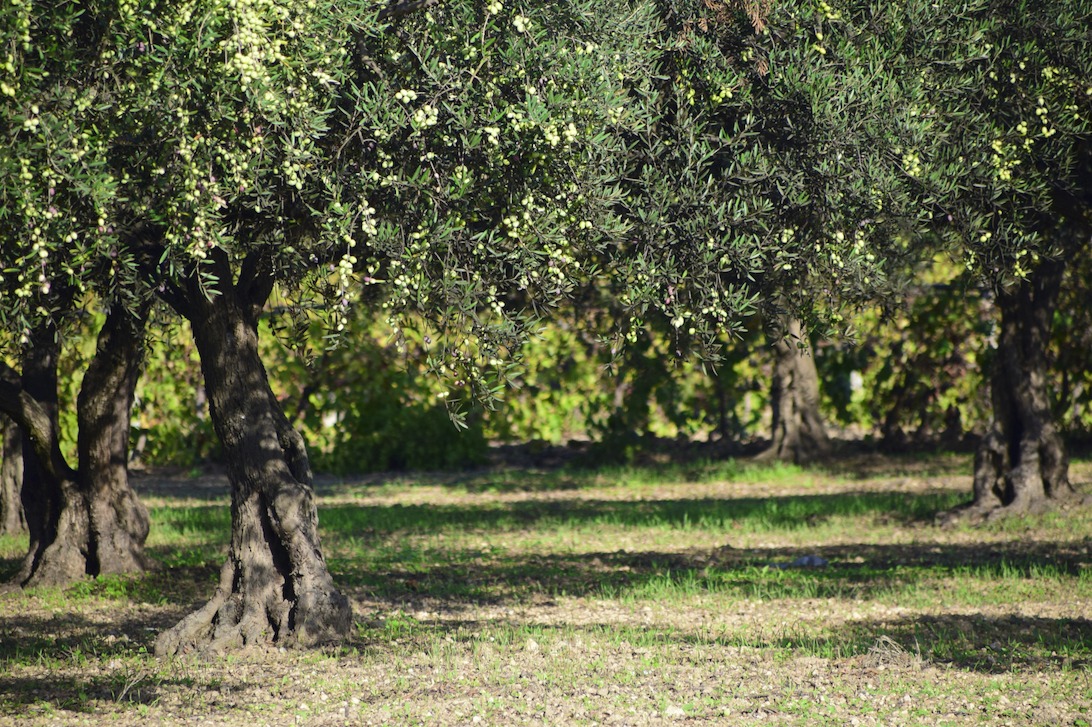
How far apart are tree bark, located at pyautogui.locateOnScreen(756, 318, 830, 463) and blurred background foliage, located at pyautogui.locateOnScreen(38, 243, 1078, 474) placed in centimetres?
56

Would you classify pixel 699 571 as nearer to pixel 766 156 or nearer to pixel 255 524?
pixel 255 524

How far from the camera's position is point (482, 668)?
7496 millimetres

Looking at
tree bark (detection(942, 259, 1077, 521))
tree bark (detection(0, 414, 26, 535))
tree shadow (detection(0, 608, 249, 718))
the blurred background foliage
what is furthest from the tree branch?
the blurred background foliage

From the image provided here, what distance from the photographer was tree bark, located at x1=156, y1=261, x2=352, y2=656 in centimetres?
809

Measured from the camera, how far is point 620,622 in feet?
29.2

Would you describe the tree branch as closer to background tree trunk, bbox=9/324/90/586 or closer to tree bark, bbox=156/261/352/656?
tree bark, bbox=156/261/352/656

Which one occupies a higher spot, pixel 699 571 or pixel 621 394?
pixel 621 394

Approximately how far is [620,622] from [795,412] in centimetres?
1006

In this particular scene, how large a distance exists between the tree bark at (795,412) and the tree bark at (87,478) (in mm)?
10356

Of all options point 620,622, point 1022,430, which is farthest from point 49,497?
point 1022,430

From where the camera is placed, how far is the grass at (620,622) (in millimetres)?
6676

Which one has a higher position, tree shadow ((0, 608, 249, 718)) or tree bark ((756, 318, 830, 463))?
tree bark ((756, 318, 830, 463))

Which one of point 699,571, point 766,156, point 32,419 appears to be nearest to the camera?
point 766,156

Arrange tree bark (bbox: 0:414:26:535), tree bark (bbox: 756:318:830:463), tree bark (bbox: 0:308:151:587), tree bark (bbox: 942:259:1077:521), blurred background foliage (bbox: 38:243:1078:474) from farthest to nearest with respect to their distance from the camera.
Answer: blurred background foliage (bbox: 38:243:1078:474) → tree bark (bbox: 756:318:830:463) → tree bark (bbox: 942:259:1077:521) → tree bark (bbox: 0:414:26:535) → tree bark (bbox: 0:308:151:587)
